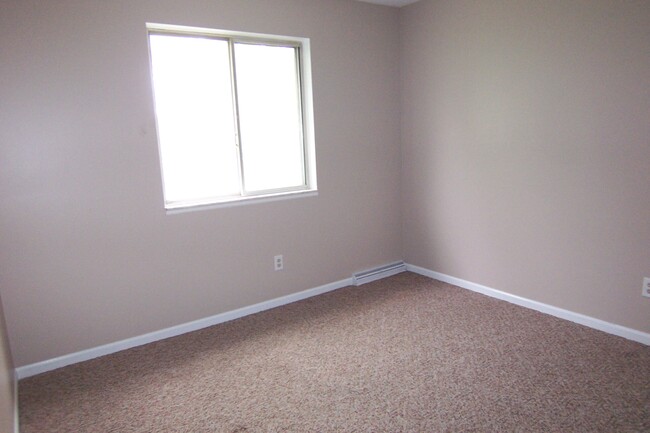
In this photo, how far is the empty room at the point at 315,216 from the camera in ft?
7.66

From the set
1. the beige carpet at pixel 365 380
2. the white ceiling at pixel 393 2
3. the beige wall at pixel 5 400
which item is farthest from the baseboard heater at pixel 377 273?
the beige wall at pixel 5 400

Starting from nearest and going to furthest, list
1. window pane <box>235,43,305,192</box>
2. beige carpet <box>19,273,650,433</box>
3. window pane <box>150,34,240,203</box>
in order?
beige carpet <box>19,273,650,433</box>, window pane <box>150,34,240,203</box>, window pane <box>235,43,305,192</box>

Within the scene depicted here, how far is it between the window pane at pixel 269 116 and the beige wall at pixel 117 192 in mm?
207

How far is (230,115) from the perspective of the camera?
130 inches

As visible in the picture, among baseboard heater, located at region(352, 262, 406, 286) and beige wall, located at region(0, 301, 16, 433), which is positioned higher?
beige wall, located at region(0, 301, 16, 433)

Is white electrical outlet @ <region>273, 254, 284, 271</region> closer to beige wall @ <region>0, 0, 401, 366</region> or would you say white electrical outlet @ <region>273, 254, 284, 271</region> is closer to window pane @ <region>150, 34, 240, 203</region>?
beige wall @ <region>0, 0, 401, 366</region>

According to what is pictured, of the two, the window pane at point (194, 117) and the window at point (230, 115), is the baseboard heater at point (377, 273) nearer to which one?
the window at point (230, 115)

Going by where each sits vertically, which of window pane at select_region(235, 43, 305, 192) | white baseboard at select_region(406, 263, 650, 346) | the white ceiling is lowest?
white baseboard at select_region(406, 263, 650, 346)

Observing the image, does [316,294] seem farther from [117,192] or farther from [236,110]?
[117,192]

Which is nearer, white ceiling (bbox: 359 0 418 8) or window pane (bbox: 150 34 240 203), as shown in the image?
window pane (bbox: 150 34 240 203)

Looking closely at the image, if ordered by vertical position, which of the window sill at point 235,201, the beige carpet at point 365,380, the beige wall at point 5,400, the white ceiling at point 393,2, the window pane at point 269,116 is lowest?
the beige carpet at point 365,380

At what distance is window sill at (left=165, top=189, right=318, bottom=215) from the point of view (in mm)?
3031

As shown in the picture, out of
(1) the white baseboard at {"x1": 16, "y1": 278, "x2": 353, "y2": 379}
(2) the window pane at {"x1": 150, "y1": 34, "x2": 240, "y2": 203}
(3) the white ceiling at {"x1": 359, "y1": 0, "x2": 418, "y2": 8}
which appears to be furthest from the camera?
(3) the white ceiling at {"x1": 359, "y1": 0, "x2": 418, "y2": 8}

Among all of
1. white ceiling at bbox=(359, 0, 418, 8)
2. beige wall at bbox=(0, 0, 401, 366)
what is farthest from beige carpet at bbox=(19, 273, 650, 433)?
white ceiling at bbox=(359, 0, 418, 8)
